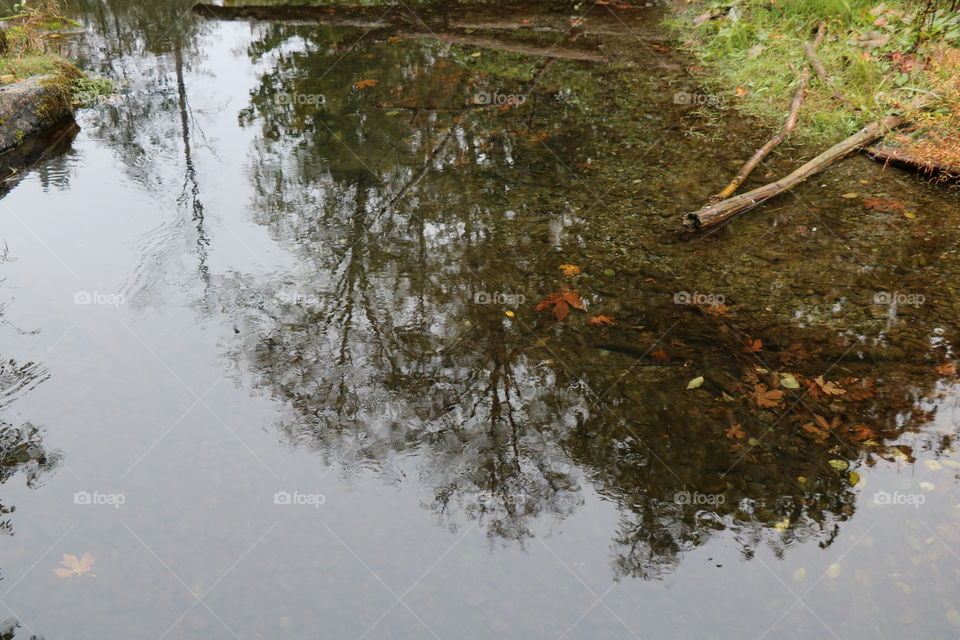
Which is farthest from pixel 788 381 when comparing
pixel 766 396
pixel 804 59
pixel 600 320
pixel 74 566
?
pixel 804 59

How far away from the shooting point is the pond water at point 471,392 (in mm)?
3082

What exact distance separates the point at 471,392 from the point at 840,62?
6.47 meters

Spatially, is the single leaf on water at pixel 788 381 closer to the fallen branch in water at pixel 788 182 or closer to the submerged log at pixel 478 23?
the fallen branch in water at pixel 788 182

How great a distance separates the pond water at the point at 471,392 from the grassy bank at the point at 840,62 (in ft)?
2.11

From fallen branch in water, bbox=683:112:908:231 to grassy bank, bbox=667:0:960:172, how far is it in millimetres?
219

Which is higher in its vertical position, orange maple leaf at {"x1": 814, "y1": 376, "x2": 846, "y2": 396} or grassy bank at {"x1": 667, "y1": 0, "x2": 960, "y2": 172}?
grassy bank at {"x1": 667, "y1": 0, "x2": 960, "y2": 172}

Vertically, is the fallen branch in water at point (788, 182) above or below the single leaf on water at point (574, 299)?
above

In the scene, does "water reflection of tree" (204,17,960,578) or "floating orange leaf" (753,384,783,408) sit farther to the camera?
"floating orange leaf" (753,384,783,408)

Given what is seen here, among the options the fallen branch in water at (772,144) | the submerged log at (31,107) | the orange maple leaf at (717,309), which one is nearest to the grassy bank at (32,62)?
the submerged log at (31,107)

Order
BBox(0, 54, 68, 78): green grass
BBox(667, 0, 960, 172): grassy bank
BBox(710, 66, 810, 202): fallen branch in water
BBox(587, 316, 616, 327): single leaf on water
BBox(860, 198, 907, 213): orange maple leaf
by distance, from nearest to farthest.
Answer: BBox(587, 316, 616, 327): single leaf on water → BBox(860, 198, 907, 213): orange maple leaf → BBox(710, 66, 810, 202): fallen branch in water → BBox(667, 0, 960, 172): grassy bank → BBox(0, 54, 68, 78): green grass

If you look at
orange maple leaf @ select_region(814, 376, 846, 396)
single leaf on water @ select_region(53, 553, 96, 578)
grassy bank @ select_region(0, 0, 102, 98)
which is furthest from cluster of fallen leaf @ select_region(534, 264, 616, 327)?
grassy bank @ select_region(0, 0, 102, 98)

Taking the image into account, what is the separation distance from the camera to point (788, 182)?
19.4 ft

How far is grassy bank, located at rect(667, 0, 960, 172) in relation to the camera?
6.51m

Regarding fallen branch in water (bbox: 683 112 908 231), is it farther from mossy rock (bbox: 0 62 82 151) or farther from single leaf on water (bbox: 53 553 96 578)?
mossy rock (bbox: 0 62 82 151)
